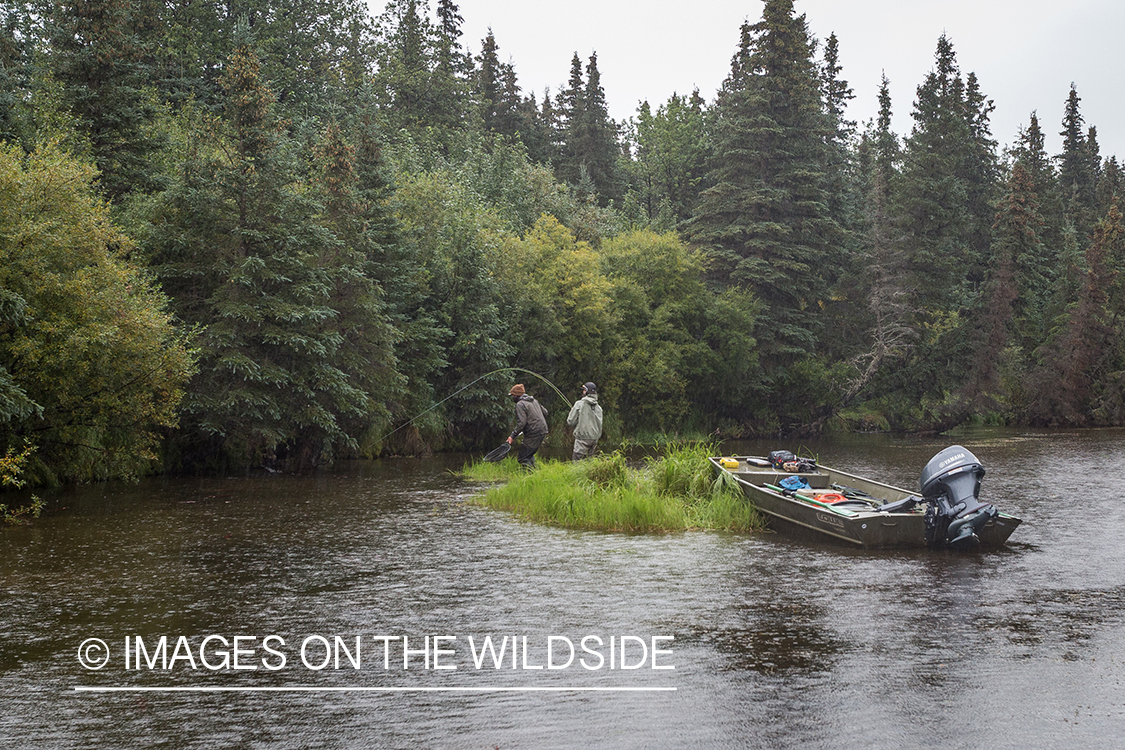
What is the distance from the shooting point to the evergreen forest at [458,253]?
19.3 meters

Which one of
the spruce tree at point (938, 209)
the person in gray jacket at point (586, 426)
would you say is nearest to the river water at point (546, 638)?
the person in gray jacket at point (586, 426)

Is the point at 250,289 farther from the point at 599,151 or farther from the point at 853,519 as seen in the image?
the point at 599,151

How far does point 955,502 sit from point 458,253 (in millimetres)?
21540

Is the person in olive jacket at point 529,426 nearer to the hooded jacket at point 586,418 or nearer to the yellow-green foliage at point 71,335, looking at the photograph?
the hooded jacket at point 586,418

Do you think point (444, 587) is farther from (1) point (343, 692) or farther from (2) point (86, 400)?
(2) point (86, 400)

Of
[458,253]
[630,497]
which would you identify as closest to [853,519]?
[630,497]

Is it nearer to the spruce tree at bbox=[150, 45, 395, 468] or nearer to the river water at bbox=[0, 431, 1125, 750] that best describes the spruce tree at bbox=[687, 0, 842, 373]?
the spruce tree at bbox=[150, 45, 395, 468]

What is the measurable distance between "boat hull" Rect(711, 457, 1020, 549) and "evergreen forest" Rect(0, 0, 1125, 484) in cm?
1134

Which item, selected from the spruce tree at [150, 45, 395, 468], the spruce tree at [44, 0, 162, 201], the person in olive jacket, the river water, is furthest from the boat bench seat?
the spruce tree at [44, 0, 162, 201]

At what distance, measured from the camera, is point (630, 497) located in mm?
14836

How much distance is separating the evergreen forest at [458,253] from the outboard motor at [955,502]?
13.2m

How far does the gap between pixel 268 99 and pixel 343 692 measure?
20.3 metres

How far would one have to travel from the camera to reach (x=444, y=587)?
10336 millimetres

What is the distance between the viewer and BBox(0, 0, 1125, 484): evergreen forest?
19.3 meters
